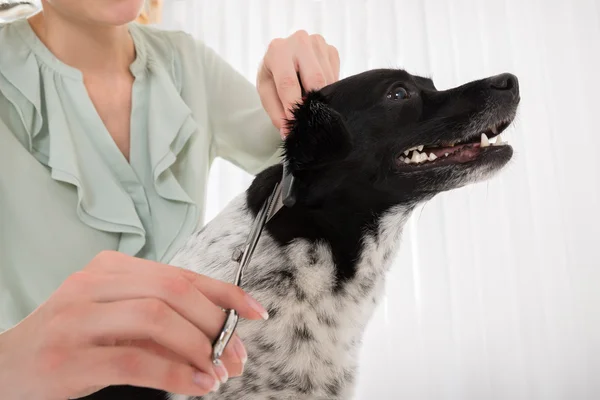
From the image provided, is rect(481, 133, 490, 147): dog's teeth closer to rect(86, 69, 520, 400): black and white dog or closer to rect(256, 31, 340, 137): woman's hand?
rect(86, 69, 520, 400): black and white dog

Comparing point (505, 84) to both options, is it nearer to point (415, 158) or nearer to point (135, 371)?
point (415, 158)

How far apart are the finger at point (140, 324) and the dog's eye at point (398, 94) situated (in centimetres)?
47

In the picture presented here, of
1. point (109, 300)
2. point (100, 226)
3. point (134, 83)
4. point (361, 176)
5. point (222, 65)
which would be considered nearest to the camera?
point (109, 300)

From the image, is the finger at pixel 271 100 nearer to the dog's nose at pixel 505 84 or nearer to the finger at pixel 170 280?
the dog's nose at pixel 505 84

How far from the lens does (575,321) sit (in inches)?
89.7

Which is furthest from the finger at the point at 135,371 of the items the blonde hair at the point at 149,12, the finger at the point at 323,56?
the blonde hair at the point at 149,12

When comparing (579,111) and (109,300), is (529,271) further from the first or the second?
(109,300)

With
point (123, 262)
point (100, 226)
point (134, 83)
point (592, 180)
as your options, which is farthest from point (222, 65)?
point (592, 180)

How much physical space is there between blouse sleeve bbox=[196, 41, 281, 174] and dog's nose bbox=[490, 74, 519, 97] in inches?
19.6

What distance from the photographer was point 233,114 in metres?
1.12

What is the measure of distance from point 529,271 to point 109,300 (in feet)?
7.29

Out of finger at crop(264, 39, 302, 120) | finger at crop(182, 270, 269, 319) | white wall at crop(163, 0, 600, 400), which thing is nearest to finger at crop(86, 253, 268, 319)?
finger at crop(182, 270, 269, 319)

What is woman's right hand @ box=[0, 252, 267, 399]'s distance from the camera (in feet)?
1.22

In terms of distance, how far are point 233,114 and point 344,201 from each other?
0.50 m
